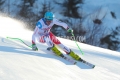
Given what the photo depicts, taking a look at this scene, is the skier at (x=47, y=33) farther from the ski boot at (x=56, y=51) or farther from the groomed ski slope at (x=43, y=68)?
the groomed ski slope at (x=43, y=68)

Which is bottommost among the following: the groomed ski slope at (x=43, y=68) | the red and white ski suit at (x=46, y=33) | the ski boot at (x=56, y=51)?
the groomed ski slope at (x=43, y=68)

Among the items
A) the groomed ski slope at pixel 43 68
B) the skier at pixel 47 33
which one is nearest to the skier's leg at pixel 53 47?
the skier at pixel 47 33

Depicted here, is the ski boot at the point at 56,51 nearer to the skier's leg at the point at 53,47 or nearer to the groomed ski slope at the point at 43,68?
the skier's leg at the point at 53,47

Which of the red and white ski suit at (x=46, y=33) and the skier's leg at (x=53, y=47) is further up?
the red and white ski suit at (x=46, y=33)

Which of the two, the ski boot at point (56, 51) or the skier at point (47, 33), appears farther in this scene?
the skier at point (47, 33)

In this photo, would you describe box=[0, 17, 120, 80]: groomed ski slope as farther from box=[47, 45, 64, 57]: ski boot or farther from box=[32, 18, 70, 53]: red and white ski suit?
box=[32, 18, 70, 53]: red and white ski suit

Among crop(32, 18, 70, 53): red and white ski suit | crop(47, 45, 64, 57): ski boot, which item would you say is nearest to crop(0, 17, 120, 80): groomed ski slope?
crop(47, 45, 64, 57): ski boot

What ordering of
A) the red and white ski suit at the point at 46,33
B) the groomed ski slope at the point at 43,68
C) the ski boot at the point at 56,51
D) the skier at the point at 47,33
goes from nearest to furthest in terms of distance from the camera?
the groomed ski slope at the point at 43,68
the ski boot at the point at 56,51
the skier at the point at 47,33
the red and white ski suit at the point at 46,33

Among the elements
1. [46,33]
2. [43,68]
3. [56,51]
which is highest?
[46,33]

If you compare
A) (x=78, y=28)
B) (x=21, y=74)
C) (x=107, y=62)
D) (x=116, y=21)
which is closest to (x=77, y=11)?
(x=78, y=28)

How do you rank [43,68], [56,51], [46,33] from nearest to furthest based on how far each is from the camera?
[43,68] < [56,51] < [46,33]

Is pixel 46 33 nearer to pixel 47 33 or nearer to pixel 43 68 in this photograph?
pixel 47 33

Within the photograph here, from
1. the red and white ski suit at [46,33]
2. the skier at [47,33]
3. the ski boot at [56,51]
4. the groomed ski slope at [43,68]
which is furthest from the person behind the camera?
the red and white ski suit at [46,33]

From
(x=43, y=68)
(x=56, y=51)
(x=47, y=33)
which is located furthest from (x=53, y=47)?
(x=43, y=68)
